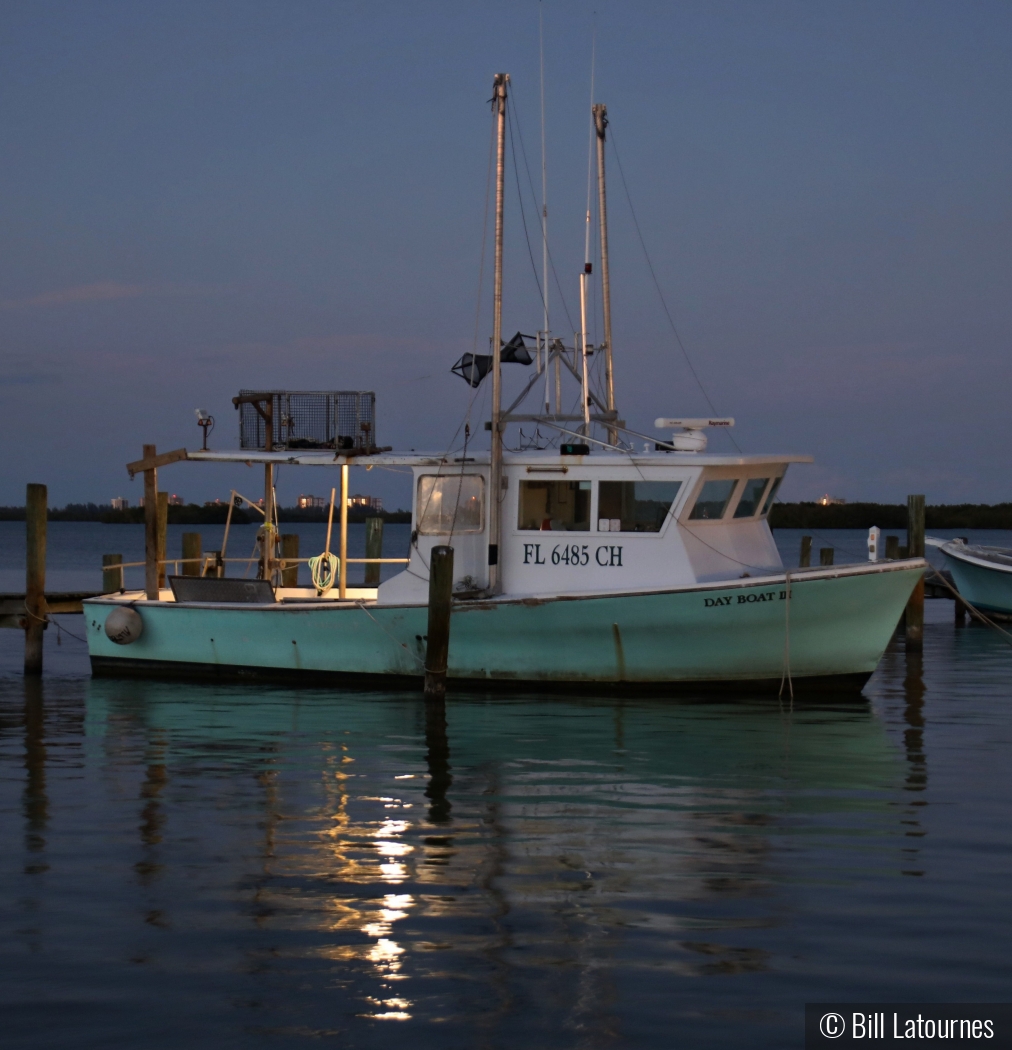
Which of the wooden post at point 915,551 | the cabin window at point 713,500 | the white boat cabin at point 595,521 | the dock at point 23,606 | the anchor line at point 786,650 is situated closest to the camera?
the anchor line at point 786,650

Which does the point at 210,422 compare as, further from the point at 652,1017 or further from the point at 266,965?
the point at 652,1017

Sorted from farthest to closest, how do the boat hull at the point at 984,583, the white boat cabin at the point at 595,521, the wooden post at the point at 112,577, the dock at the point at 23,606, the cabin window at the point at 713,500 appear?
1. the boat hull at the point at 984,583
2. the wooden post at the point at 112,577
3. the dock at the point at 23,606
4. the cabin window at the point at 713,500
5. the white boat cabin at the point at 595,521

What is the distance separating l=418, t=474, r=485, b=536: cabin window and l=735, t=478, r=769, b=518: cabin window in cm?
318

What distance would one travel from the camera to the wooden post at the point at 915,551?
23.1 metres

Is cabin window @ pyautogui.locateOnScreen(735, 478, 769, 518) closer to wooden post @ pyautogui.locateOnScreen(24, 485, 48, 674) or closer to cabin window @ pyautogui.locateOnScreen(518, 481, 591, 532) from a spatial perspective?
cabin window @ pyautogui.locateOnScreen(518, 481, 591, 532)

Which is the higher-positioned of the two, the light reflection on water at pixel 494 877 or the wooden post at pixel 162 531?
the wooden post at pixel 162 531

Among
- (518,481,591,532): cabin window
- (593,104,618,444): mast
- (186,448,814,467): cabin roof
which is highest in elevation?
(593,104,618,444): mast

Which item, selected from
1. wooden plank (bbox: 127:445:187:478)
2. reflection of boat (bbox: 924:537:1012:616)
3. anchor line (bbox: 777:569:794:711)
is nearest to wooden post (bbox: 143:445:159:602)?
wooden plank (bbox: 127:445:187:478)

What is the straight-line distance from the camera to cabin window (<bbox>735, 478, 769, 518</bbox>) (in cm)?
1698

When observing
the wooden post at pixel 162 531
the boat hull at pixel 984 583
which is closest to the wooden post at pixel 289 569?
the wooden post at pixel 162 531

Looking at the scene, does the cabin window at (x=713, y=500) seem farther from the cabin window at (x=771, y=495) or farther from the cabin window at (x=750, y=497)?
the cabin window at (x=771, y=495)

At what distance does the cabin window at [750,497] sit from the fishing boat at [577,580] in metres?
0.02

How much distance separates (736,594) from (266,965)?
9526 mm

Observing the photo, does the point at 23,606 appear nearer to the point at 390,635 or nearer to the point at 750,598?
the point at 390,635
